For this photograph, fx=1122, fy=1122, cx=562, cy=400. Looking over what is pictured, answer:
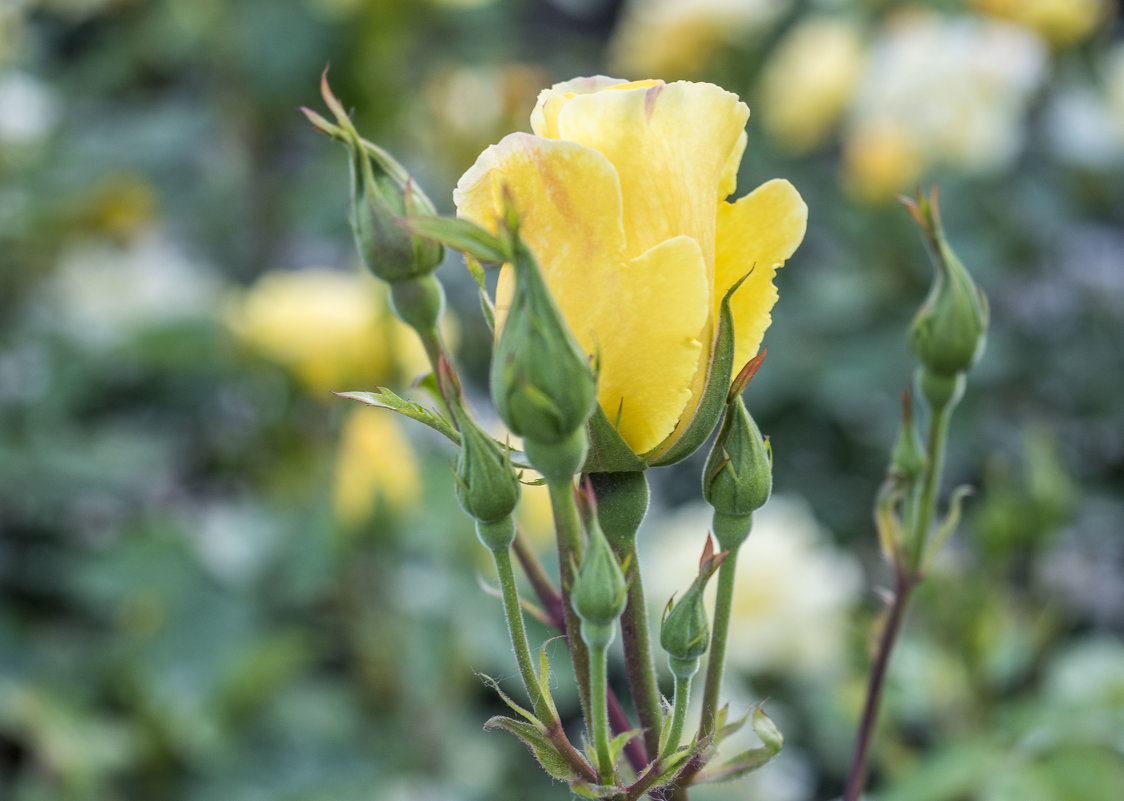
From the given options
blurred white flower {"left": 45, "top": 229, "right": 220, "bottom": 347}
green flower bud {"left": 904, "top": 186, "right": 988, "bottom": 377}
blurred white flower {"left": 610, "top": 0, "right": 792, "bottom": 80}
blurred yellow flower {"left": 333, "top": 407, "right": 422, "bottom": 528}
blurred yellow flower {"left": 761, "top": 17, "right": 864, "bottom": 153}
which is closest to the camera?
green flower bud {"left": 904, "top": 186, "right": 988, "bottom": 377}

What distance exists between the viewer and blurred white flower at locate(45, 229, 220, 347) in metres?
1.27

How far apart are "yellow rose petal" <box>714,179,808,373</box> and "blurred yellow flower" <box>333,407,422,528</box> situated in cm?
→ 63

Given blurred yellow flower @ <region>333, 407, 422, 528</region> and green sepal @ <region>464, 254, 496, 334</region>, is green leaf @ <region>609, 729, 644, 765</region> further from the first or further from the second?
blurred yellow flower @ <region>333, 407, 422, 528</region>

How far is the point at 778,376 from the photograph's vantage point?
1408 mm

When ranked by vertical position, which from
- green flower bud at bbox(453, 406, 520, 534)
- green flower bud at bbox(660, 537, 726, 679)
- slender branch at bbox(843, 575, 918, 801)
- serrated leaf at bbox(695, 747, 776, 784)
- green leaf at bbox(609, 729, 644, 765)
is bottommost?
slender branch at bbox(843, 575, 918, 801)

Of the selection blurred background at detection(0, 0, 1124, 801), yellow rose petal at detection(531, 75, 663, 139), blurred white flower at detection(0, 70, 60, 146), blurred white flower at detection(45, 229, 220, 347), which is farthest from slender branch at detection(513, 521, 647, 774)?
blurred white flower at detection(0, 70, 60, 146)

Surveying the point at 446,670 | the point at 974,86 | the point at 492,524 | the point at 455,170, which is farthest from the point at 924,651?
the point at 455,170

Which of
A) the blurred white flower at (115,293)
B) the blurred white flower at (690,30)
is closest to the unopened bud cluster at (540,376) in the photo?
the blurred white flower at (115,293)

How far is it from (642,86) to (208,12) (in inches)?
Answer: 56.9

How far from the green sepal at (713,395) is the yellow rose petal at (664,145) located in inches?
0.8

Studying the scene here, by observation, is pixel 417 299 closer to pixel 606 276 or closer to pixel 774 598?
pixel 606 276

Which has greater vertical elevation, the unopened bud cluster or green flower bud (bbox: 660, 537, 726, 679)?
the unopened bud cluster

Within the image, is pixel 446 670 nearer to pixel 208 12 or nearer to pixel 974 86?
pixel 974 86

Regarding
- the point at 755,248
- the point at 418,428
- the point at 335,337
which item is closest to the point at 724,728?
the point at 755,248
